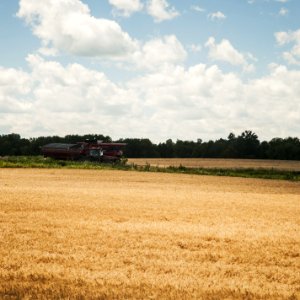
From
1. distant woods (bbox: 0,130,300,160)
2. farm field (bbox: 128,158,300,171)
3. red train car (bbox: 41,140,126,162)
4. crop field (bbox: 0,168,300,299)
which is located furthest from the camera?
distant woods (bbox: 0,130,300,160)

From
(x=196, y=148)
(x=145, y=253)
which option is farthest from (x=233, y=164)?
(x=145, y=253)

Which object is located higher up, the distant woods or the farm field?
the distant woods

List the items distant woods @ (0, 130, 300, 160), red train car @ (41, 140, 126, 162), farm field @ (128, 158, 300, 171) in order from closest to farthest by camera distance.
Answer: red train car @ (41, 140, 126, 162), farm field @ (128, 158, 300, 171), distant woods @ (0, 130, 300, 160)

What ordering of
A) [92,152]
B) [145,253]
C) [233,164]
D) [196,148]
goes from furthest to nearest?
[196,148] < [233,164] < [92,152] < [145,253]

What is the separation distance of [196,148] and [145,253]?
426 feet

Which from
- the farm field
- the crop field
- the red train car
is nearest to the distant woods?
the farm field

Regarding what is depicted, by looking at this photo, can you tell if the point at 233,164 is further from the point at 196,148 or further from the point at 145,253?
the point at 145,253

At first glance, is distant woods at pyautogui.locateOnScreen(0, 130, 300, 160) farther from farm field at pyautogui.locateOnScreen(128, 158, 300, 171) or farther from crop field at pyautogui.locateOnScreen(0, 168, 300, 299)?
crop field at pyautogui.locateOnScreen(0, 168, 300, 299)

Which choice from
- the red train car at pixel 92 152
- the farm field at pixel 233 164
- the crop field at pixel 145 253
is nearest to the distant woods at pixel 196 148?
the farm field at pixel 233 164

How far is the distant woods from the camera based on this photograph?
11837 cm

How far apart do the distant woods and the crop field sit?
103 meters

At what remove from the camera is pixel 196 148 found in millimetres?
139000

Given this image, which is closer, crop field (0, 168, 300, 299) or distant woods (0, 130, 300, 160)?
crop field (0, 168, 300, 299)

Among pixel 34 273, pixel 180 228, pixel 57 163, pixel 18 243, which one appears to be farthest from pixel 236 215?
pixel 57 163
